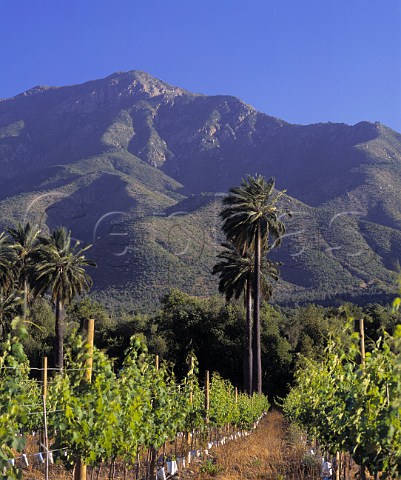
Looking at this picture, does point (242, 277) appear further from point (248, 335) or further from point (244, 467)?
point (244, 467)

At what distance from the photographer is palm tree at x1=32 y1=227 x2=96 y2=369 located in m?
36.2

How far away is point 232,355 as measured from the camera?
48344mm

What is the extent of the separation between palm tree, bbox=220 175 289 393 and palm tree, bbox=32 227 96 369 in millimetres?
8745

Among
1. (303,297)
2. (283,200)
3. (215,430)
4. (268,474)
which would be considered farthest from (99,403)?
(283,200)

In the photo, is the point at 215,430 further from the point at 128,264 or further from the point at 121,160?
the point at 121,160

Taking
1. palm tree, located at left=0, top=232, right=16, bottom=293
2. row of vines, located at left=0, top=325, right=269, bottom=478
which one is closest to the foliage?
row of vines, located at left=0, top=325, right=269, bottom=478

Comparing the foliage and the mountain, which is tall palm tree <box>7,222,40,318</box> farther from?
the foliage

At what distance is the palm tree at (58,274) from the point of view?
36156mm

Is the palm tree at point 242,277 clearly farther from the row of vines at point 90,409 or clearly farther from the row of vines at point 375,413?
the row of vines at point 375,413

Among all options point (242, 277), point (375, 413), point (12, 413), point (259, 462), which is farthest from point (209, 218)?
point (12, 413)

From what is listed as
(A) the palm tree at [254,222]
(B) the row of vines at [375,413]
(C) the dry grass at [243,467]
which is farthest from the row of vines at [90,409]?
(A) the palm tree at [254,222]

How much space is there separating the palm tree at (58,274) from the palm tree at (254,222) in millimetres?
8745

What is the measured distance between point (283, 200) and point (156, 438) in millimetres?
94681

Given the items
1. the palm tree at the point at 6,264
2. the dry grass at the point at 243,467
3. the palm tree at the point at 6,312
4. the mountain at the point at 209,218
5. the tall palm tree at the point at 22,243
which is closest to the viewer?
the dry grass at the point at 243,467
